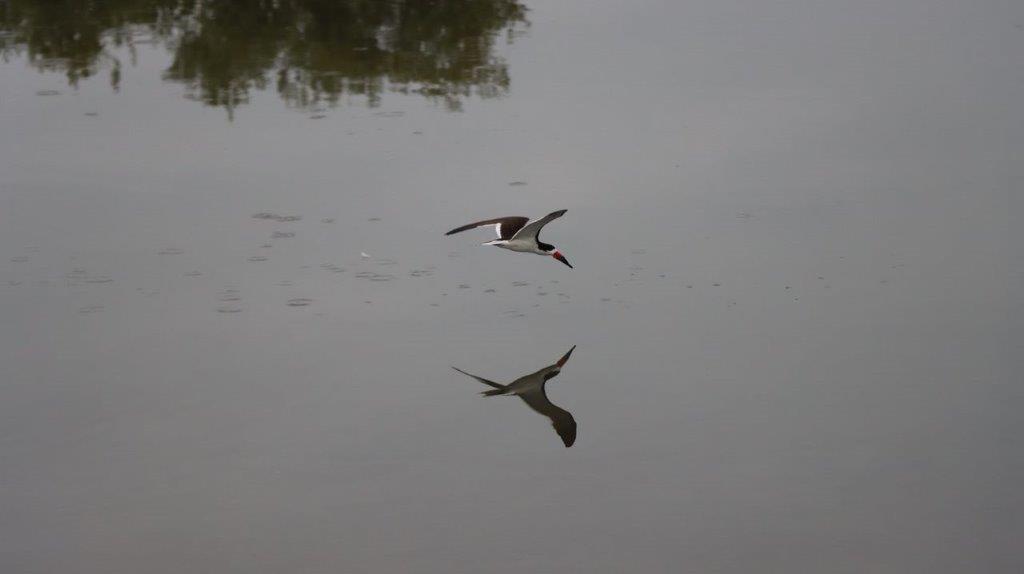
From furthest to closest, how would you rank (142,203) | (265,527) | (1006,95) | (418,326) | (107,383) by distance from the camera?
1. (1006,95)
2. (142,203)
3. (418,326)
4. (107,383)
5. (265,527)

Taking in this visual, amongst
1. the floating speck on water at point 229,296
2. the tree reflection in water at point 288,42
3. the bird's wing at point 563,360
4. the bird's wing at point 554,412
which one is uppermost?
the tree reflection in water at point 288,42

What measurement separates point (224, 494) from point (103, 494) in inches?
25.5

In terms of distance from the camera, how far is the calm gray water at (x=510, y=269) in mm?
8047

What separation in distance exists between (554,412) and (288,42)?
687 centimetres

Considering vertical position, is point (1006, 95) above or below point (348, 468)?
above

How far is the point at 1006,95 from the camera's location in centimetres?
1341

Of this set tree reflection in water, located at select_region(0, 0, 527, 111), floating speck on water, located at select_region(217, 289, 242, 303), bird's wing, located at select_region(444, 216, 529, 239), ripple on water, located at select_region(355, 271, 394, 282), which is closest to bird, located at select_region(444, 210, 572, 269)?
bird's wing, located at select_region(444, 216, 529, 239)

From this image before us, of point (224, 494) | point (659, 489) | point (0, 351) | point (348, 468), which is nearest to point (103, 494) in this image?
point (224, 494)

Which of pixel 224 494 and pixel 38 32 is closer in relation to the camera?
pixel 224 494

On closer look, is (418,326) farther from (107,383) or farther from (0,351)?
(0,351)

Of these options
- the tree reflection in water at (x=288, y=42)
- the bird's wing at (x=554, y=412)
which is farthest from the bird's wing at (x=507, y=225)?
the tree reflection in water at (x=288, y=42)

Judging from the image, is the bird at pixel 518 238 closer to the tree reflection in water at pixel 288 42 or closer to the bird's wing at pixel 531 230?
the bird's wing at pixel 531 230

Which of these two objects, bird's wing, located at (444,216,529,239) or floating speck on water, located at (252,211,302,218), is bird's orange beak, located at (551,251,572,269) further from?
floating speck on water, located at (252,211,302,218)

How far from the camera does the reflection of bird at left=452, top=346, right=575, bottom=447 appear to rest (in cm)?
877
